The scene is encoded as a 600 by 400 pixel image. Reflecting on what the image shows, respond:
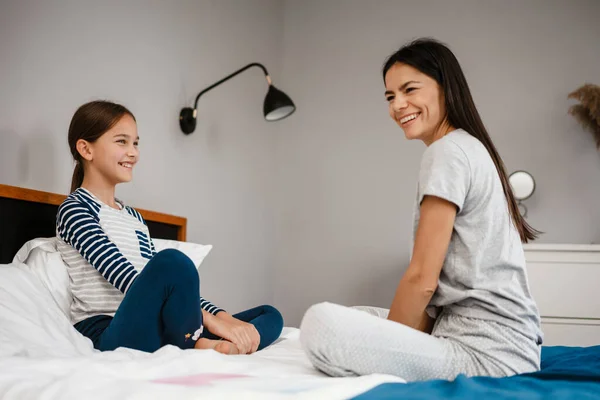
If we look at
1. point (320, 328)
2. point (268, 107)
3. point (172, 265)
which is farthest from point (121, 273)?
point (268, 107)

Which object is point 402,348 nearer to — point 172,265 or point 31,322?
point 172,265

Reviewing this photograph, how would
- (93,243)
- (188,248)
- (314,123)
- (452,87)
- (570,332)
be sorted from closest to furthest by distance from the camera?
(452,87) < (93,243) < (188,248) < (570,332) < (314,123)

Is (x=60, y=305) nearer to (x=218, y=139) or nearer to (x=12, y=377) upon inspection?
(x=12, y=377)

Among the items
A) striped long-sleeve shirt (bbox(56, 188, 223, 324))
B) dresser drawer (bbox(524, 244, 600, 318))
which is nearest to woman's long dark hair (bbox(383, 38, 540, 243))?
striped long-sleeve shirt (bbox(56, 188, 223, 324))

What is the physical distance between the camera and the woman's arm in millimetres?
1091

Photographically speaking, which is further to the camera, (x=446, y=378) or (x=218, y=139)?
(x=218, y=139)

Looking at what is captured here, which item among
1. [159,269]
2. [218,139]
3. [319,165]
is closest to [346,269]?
[319,165]

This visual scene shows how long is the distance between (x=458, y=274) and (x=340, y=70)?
2.50 m

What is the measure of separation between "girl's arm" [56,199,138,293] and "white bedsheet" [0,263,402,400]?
5.3 inches

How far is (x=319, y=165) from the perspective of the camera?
11.4 feet

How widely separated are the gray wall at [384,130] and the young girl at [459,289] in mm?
1999

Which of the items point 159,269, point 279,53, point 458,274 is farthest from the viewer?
point 279,53

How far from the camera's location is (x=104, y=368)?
97cm

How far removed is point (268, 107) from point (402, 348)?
6.06ft
